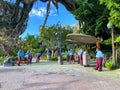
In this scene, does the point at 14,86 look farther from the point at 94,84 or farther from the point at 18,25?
the point at 18,25

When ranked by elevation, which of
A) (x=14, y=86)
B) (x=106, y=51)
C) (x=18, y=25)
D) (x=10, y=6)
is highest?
(x=10, y=6)

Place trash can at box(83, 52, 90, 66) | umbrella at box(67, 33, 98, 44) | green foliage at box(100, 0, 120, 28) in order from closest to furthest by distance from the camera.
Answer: green foliage at box(100, 0, 120, 28) < trash can at box(83, 52, 90, 66) < umbrella at box(67, 33, 98, 44)

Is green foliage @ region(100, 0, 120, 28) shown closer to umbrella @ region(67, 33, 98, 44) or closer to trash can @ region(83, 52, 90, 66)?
trash can @ region(83, 52, 90, 66)

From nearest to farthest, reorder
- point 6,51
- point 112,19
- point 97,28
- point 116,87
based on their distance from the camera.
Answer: point 116,87 → point 112,19 → point 97,28 → point 6,51

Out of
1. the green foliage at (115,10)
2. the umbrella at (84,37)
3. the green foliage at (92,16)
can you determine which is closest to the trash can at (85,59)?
the umbrella at (84,37)

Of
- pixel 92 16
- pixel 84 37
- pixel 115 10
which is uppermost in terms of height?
pixel 92 16

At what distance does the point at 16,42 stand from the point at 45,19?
5.55 meters

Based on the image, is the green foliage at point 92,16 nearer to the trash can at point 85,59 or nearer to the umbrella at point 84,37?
the umbrella at point 84,37

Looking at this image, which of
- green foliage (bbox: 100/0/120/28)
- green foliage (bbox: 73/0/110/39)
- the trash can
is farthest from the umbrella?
green foliage (bbox: 100/0/120/28)

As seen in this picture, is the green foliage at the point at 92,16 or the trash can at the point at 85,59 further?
the green foliage at the point at 92,16

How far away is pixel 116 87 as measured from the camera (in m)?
14.4

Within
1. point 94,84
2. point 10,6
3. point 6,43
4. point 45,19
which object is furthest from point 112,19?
point 10,6

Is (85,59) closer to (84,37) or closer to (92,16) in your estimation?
(84,37)

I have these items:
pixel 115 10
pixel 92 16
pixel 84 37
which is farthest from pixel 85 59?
pixel 115 10
